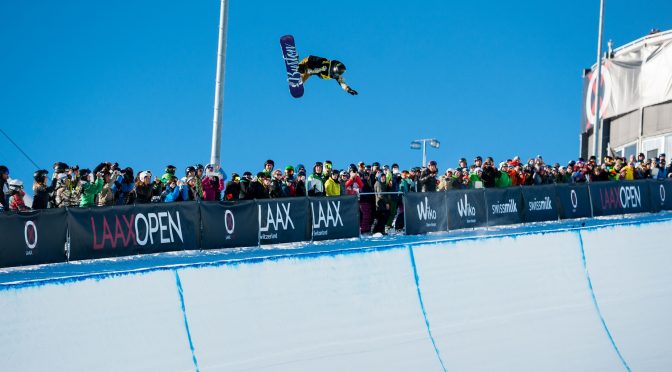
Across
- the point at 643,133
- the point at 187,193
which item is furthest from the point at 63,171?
the point at 643,133

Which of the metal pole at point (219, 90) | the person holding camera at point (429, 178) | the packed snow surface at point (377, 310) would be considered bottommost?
the packed snow surface at point (377, 310)

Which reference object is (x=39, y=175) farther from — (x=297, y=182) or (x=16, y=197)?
(x=297, y=182)

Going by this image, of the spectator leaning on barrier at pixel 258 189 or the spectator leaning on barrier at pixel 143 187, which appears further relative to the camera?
the spectator leaning on barrier at pixel 258 189

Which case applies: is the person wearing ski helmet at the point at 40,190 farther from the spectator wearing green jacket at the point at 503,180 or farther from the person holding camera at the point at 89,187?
the spectator wearing green jacket at the point at 503,180

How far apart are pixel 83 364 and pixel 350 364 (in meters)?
2.43

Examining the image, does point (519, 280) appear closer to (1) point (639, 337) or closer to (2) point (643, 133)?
(1) point (639, 337)

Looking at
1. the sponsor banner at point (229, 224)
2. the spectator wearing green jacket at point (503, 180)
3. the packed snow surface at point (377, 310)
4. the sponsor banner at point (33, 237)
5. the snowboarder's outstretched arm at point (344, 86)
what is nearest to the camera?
the packed snow surface at point (377, 310)

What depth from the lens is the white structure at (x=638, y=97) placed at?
3291cm

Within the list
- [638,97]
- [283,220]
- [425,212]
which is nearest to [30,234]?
[283,220]

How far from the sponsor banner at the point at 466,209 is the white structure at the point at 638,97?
14704 mm

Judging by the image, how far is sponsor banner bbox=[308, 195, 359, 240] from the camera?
52.9 ft

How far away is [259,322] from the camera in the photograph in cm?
662

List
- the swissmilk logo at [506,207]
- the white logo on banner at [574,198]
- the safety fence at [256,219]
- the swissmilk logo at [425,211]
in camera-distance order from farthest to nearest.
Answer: the white logo on banner at [574,198], the swissmilk logo at [506,207], the swissmilk logo at [425,211], the safety fence at [256,219]

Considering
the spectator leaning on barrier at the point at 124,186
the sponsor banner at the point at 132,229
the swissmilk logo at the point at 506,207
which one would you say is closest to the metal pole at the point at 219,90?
the spectator leaning on barrier at the point at 124,186
